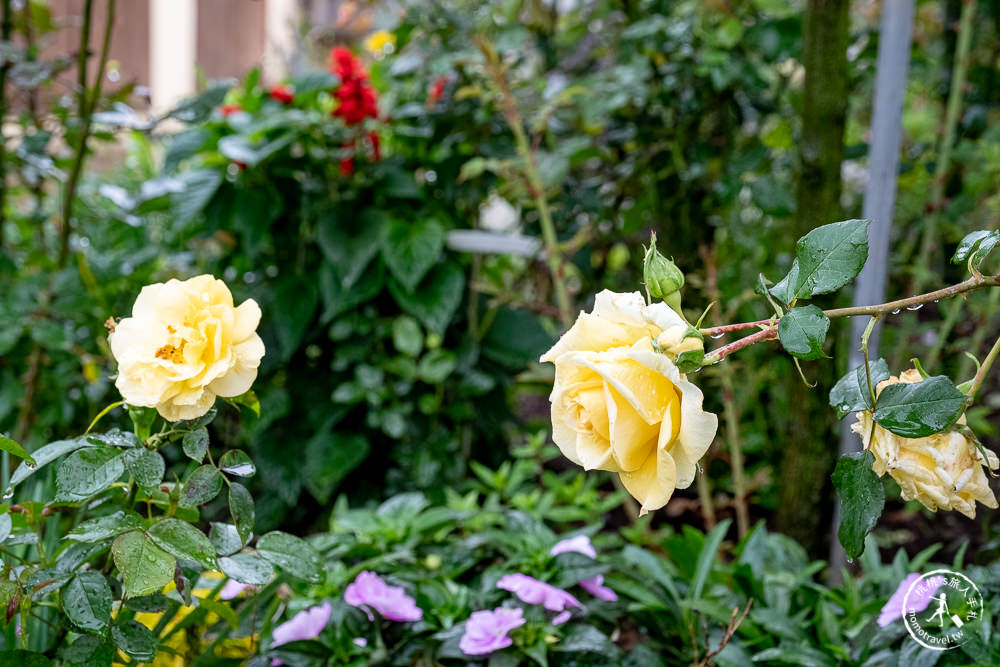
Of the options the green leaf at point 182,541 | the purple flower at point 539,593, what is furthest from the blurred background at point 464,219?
the green leaf at point 182,541

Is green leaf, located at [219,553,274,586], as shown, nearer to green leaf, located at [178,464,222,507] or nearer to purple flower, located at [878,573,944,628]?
green leaf, located at [178,464,222,507]

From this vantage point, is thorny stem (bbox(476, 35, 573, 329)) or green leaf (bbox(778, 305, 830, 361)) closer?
green leaf (bbox(778, 305, 830, 361))

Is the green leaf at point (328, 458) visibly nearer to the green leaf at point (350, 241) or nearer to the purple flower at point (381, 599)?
the green leaf at point (350, 241)

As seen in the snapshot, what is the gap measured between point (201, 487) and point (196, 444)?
0.12 ft

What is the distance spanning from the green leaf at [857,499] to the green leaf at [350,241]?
1215 millimetres

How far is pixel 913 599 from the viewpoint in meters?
0.79

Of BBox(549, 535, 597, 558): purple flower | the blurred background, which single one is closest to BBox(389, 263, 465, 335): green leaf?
the blurred background

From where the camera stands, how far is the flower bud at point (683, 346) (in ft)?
1.49

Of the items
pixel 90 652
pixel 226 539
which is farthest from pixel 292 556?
pixel 90 652

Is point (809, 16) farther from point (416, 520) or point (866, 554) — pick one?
point (416, 520)

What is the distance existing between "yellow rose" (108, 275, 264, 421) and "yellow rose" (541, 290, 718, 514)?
0.77ft

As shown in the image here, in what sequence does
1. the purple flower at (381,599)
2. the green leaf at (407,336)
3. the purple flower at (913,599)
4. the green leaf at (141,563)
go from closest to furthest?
1. the green leaf at (141,563)
2. the purple flower at (913,599)
3. the purple flower at (381,599)
4. the green leaf at (407,336)

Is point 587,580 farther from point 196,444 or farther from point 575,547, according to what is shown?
point 196,444

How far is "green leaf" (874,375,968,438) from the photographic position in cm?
49
